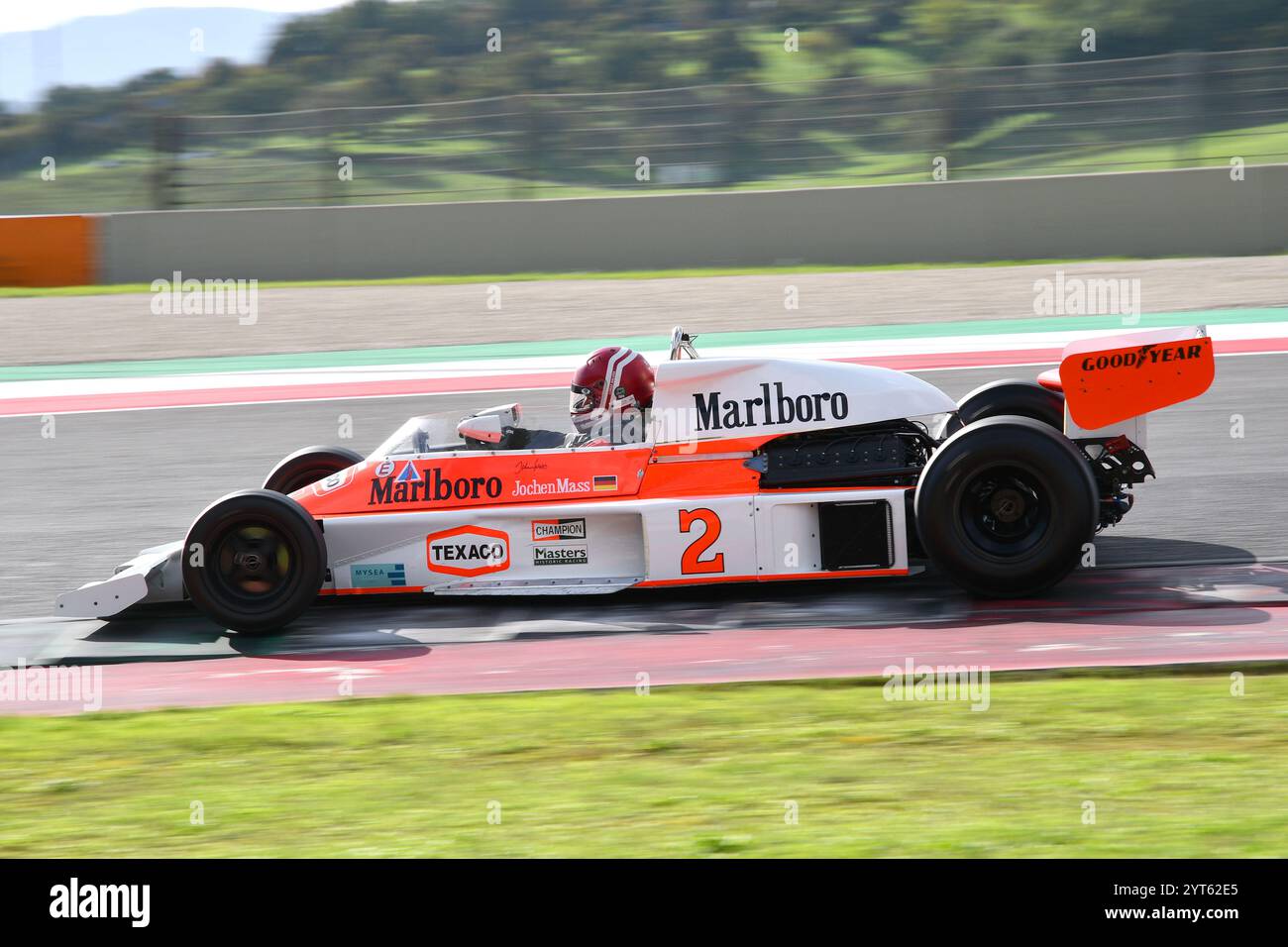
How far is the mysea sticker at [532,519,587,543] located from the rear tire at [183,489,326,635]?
1097 mm

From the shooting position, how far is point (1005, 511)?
24.1 ft

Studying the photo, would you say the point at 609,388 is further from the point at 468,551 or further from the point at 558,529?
the point at 468,551

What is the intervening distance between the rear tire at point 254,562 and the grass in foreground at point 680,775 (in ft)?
3.79

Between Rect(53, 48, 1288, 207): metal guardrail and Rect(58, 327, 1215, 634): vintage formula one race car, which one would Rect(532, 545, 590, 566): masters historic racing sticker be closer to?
Rect(58, 327, 1215, 634): vintage formula one race car

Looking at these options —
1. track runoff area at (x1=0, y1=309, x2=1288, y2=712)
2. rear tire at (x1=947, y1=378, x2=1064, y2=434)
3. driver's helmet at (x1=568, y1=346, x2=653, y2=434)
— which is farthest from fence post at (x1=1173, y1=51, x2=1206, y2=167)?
driver's helmet at (x1=568, y1=346, x2=653, y2=434)

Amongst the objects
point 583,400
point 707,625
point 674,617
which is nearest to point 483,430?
point 583,400

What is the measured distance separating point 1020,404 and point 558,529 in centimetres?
A: 284

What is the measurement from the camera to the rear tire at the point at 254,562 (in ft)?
24.6

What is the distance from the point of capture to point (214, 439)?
13.1 metres

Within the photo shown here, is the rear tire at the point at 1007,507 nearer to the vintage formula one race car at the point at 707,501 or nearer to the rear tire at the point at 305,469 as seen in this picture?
the vintage formula one race car at the point at 707,501

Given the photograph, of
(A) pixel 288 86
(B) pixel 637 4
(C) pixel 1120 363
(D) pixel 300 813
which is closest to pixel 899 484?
(C) pixel 1120 363
